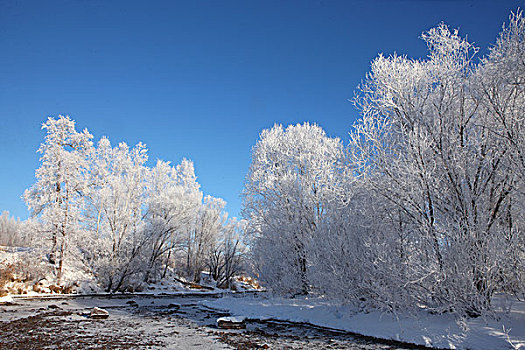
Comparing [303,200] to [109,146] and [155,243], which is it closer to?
[155,243]

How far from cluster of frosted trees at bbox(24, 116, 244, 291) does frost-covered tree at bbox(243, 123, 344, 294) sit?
12.5 metres

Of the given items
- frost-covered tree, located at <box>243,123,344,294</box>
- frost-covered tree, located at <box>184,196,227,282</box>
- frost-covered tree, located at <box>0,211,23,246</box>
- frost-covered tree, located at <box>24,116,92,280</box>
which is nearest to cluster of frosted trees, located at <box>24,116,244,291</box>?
frost-covered tree, located at <box>24,116,92,280</box>

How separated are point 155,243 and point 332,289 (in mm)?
22385

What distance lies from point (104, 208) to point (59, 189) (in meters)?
3.76

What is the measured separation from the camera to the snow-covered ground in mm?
7305

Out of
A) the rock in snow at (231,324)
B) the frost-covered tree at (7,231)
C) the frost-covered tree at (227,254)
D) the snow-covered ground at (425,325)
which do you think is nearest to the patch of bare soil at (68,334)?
the rock in snow at (231,324)

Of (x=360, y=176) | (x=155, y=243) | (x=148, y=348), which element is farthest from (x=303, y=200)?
(x=155, y=243)

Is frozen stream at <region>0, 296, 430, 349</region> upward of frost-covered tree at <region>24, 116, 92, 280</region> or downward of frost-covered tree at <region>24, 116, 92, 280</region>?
downward

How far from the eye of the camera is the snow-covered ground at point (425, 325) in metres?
7.30

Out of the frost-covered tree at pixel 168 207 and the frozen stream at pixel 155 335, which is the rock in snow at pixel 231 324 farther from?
the frost-covered tree at pixel 168 207

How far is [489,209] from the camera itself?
916 centimetres

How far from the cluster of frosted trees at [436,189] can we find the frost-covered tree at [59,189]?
20504 millimetres

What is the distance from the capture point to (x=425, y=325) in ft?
29.0

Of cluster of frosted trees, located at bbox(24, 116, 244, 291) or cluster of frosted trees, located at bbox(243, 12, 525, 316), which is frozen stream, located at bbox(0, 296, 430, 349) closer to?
cluster of frosted trees, located at bbox(243, 12, 525, 316)
